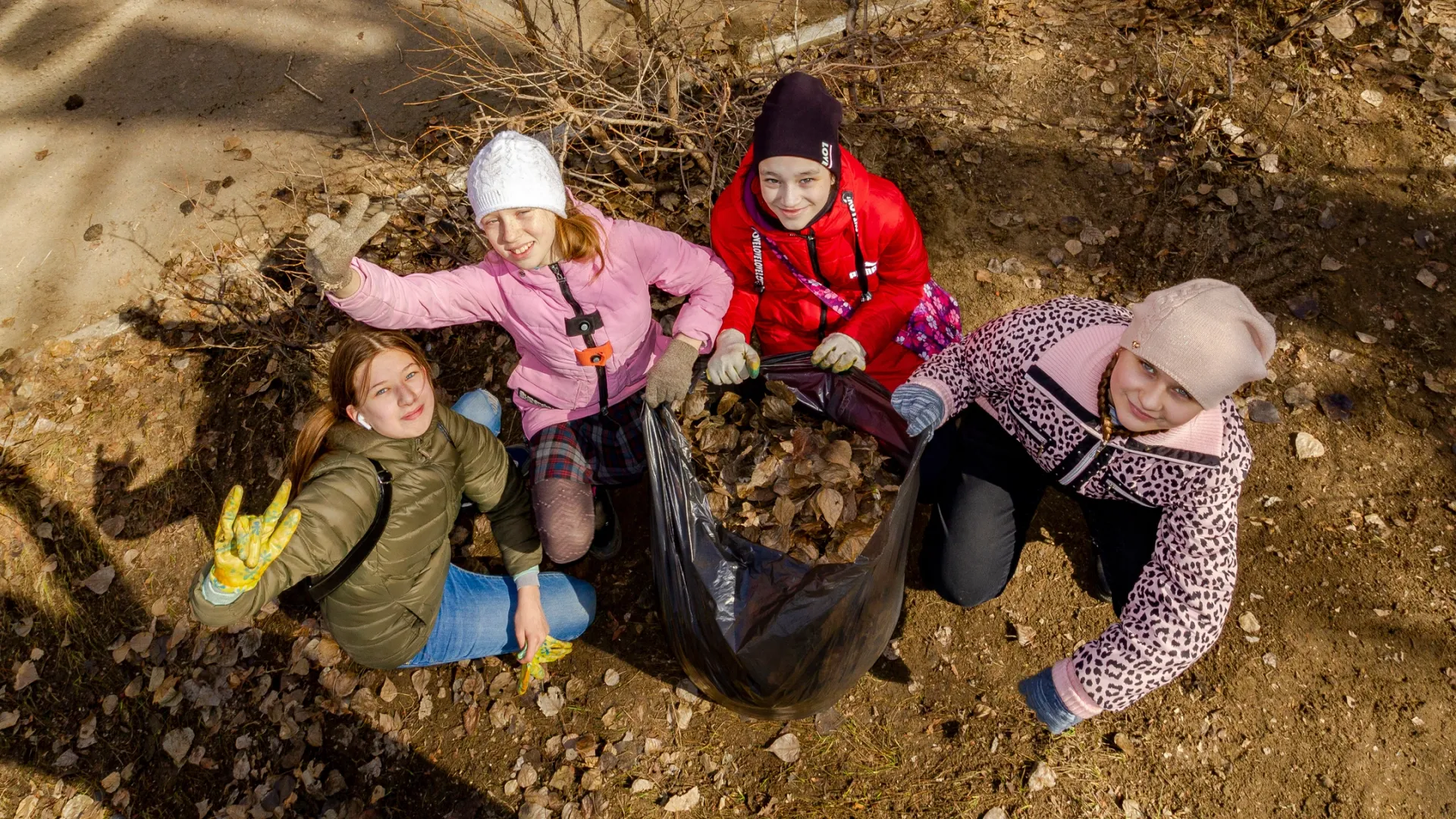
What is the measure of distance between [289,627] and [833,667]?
2119 millimetres

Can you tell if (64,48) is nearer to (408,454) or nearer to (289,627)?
(289,627)

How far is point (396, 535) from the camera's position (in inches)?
90.9

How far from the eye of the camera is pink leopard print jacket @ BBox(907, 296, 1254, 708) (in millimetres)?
2057

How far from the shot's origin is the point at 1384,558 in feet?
8.93

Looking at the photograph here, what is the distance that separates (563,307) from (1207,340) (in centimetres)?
175

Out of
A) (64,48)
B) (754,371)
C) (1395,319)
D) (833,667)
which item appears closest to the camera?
(833,667)

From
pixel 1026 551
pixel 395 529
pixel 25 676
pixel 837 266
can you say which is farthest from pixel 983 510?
pixel 25 676

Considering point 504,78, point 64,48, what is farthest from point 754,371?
point 64,48

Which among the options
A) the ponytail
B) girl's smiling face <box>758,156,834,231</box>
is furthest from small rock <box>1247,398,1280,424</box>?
the ponytail

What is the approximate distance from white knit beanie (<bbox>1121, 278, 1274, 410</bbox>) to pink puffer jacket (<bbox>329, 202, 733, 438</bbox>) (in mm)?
1296

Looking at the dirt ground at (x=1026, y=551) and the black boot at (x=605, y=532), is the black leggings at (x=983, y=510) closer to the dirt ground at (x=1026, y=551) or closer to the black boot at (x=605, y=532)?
the dirt ground at (x=1026, y=551)

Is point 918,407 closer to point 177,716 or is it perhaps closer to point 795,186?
point 795,186

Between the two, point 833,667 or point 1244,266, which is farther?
point 1244,266

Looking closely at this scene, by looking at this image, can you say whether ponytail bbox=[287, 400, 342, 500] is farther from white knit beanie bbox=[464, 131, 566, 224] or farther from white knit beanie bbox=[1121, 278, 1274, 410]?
white knit beanie bbox=[1121, 278, 1274, 410]
